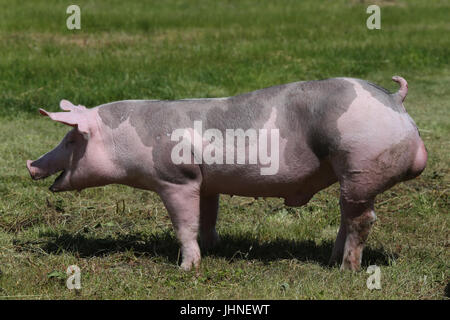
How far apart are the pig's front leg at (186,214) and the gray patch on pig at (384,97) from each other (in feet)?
3.84

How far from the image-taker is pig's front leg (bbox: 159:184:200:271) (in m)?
4.38

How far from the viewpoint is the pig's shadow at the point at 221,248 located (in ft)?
15.4

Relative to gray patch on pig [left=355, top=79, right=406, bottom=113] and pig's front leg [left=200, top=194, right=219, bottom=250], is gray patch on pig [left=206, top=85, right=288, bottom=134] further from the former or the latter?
pig's front leg [left=200, top=194, right=219, bottom=250]

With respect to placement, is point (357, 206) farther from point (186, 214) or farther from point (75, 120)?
point (75, 120)

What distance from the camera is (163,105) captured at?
4547 mm

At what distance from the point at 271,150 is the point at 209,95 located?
5.07 meters

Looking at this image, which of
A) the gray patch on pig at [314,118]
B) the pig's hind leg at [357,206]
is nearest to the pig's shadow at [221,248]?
the pig's hind leg at [357,206]

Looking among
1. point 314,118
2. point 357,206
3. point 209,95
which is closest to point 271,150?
point 314,118

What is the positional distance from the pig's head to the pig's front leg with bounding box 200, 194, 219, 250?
71 centimetres

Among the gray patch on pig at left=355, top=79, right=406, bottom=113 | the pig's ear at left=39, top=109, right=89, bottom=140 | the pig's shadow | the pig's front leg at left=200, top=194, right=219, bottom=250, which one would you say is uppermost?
the gray patch on pig at left=355, top=79, right=406, bottom=113

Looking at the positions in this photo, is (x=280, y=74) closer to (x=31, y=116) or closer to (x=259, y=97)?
(x=31, y=116)

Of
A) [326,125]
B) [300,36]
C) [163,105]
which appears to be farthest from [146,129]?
[300,36]

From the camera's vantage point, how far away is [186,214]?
440 centimetres

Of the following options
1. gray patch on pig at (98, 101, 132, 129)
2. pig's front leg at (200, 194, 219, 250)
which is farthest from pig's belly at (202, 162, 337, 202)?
gray patch on pig at (98, 101, 132, 129)
